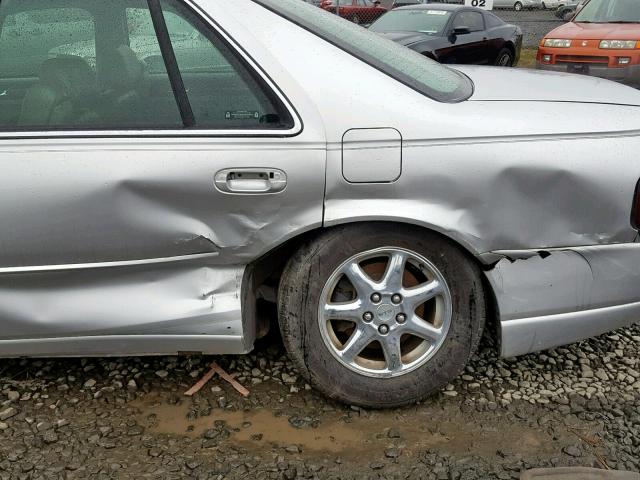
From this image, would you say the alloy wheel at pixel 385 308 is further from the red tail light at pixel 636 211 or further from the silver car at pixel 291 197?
the red tail light at pixel 636 211

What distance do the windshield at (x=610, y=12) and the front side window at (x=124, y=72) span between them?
8.03 metres

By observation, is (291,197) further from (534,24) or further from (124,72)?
(534,24)

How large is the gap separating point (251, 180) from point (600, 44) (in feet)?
24.5

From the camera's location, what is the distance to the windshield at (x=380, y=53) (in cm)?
239

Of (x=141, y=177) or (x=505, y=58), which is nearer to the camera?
(x=141, y=177)

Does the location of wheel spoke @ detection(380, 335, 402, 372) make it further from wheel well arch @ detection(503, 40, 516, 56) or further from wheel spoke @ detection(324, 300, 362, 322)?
wheel well arch @ detection(503, 40, 516, 56)

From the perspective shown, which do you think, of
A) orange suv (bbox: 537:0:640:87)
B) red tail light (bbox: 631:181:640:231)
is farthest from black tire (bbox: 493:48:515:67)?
red tail light (bbox: 631:181:640:231)

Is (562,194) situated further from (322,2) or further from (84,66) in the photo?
(322,2)

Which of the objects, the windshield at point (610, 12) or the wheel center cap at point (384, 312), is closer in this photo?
the wheel center cap at point (384, 312)

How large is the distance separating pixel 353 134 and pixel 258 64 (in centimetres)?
41

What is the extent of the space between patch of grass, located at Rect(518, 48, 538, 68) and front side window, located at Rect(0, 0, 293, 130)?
1116 cm

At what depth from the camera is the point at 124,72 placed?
2326mm

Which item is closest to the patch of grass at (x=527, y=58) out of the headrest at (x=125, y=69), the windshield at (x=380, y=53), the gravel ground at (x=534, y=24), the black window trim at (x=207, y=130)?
the gravel ground at (x=534, y=24)

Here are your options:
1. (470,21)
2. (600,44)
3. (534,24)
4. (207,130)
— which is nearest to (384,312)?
(207,130)
